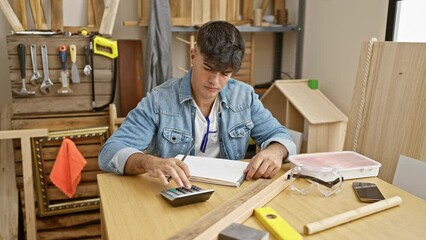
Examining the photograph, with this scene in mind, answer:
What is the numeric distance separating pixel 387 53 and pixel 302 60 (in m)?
1.33

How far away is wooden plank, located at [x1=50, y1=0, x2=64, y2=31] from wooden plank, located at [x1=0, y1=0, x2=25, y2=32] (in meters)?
0.29

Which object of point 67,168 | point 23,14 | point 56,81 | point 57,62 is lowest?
point 67,168

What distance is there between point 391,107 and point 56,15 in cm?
199

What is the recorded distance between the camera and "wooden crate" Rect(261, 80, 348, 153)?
2076mm

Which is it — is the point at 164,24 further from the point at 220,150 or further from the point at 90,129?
the point at 220,150

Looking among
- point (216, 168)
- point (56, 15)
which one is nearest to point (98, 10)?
point (56, 15)

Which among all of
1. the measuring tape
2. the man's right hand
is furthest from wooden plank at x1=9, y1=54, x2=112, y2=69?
the measuring tape

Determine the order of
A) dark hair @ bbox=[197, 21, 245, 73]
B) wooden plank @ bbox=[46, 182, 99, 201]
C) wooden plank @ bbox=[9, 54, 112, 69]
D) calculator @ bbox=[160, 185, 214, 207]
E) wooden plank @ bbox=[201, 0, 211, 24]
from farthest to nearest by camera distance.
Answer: wooden plank @ bbox=[201, 0, 211, 24]
wooden plank @ bbox=[46, 182, 99, 201]
wooden plank @ bbox=[9, 54, 112, 69]
dark hair @ bbox=[197, 21, 245, 73]
calculator @ bbox=[160, 185, 214, 207]

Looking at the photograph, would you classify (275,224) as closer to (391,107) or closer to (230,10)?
(391,107)

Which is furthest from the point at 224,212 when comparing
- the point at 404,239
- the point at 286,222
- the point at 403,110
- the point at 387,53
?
the point at 387,53

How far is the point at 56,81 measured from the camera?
2.07m

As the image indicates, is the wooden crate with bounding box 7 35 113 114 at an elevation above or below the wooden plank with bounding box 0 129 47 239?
above

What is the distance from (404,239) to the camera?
0.83 m

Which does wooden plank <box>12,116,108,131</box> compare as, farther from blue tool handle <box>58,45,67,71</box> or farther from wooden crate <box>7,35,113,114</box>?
blue tool handle <box>58,45,67,71</box>
